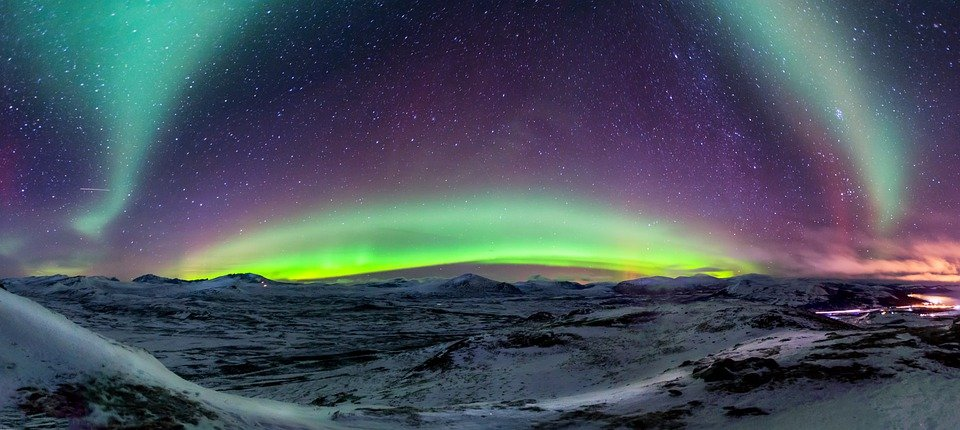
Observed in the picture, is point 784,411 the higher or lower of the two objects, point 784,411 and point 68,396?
the lower

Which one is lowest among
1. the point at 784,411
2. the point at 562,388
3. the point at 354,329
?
the point at 354,329

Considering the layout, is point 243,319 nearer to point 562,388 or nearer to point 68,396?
point 562,388

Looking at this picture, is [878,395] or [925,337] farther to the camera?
[925,337]

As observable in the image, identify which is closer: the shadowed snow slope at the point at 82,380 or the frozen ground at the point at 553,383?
the shadowed snow slope at the point at 82,380

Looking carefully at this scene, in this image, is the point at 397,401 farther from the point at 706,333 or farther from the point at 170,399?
the point at 706,333

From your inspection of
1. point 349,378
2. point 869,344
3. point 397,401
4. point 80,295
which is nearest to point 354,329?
point 349,378

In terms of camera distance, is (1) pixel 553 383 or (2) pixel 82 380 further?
(1) pixel 553 383

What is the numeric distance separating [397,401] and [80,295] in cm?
15780

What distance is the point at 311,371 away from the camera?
95.3 feet

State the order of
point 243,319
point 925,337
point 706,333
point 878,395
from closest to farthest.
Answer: point 878,395 → point 925,337 → point 706,333 → point 243,319

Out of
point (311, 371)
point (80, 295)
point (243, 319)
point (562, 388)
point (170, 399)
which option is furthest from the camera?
point (80, 295)

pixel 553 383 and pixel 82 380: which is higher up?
pixel 82 380

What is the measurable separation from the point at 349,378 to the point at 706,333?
16323 mm

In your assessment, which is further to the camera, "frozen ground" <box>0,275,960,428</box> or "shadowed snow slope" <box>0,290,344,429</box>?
"frozen ground" <box>0,275,960,428</box>
